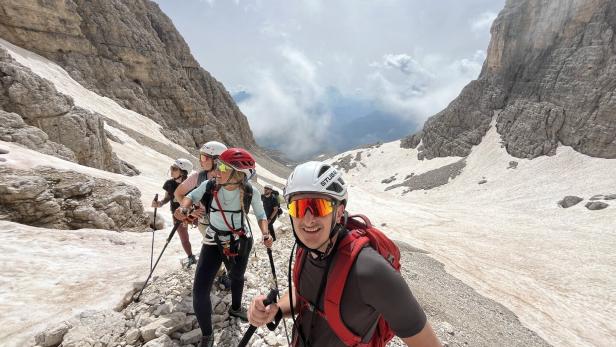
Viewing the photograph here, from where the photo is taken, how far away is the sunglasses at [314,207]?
3.19 meters

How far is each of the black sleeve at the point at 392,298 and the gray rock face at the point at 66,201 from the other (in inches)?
461

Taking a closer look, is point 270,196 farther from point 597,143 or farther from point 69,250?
point 597,143

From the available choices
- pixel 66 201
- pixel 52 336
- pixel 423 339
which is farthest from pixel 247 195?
pixel 66 201

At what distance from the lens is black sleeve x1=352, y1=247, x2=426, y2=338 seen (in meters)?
2.61

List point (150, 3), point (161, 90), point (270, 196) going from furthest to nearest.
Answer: point (150, 3) < point (161, 90) < point (270, 196)

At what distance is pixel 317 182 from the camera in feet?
10.7

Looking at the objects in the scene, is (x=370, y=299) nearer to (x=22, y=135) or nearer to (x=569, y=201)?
(x=22, y=135)

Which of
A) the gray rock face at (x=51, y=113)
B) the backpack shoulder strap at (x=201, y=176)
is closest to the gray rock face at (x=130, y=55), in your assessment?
the gray rock face at (x=51, y=113)

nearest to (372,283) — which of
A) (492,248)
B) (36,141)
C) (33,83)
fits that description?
(36,141)

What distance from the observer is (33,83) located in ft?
63.0

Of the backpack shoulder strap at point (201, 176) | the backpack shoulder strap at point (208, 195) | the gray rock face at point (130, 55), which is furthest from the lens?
the gray rock face at point (130, 55)

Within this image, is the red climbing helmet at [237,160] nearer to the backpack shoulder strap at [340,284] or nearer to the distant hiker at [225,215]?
the distant hiker at [225,215]

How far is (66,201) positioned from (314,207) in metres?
11.5

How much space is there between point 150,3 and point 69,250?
10371 cm
